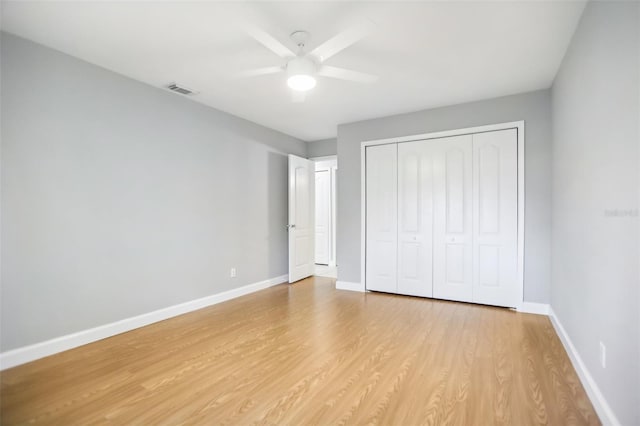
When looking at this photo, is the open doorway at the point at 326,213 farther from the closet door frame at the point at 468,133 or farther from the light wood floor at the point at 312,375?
the light wood floor at the point at 312,375

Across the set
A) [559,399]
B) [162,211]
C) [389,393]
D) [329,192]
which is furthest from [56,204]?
[329,192]

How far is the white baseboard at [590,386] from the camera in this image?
1.64 m

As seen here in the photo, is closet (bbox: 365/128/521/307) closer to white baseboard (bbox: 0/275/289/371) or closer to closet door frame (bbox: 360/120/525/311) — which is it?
closet door frame (bbox: 360/120/525/311)

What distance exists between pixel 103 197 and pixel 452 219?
3.96 m

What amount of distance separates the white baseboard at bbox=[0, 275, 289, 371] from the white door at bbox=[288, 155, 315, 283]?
4.07 ft

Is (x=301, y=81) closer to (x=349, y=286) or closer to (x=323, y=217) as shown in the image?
(x=349, y=286)

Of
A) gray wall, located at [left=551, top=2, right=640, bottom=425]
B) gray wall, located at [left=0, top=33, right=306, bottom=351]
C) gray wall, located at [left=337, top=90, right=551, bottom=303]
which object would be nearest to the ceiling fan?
gray wall, located at [left=551, top=2, right=640, bottom=425]

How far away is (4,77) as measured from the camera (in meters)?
2.34

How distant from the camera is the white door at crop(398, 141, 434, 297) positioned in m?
4.20

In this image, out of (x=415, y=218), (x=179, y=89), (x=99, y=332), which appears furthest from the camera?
(x=415, y=218)

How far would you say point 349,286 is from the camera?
4746 millimetres

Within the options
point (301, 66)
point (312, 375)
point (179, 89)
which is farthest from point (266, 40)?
point (312, 375)

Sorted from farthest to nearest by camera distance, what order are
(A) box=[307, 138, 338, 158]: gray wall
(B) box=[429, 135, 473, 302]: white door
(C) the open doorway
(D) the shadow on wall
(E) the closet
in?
(C) the open doorway < (A) box=[307, 138, 338, 158]: gray wall < (D) the shadow on wall < (B) box=[429, 135, 473, 302]: white door < (E) the closet

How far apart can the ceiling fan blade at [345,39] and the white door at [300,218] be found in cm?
306
